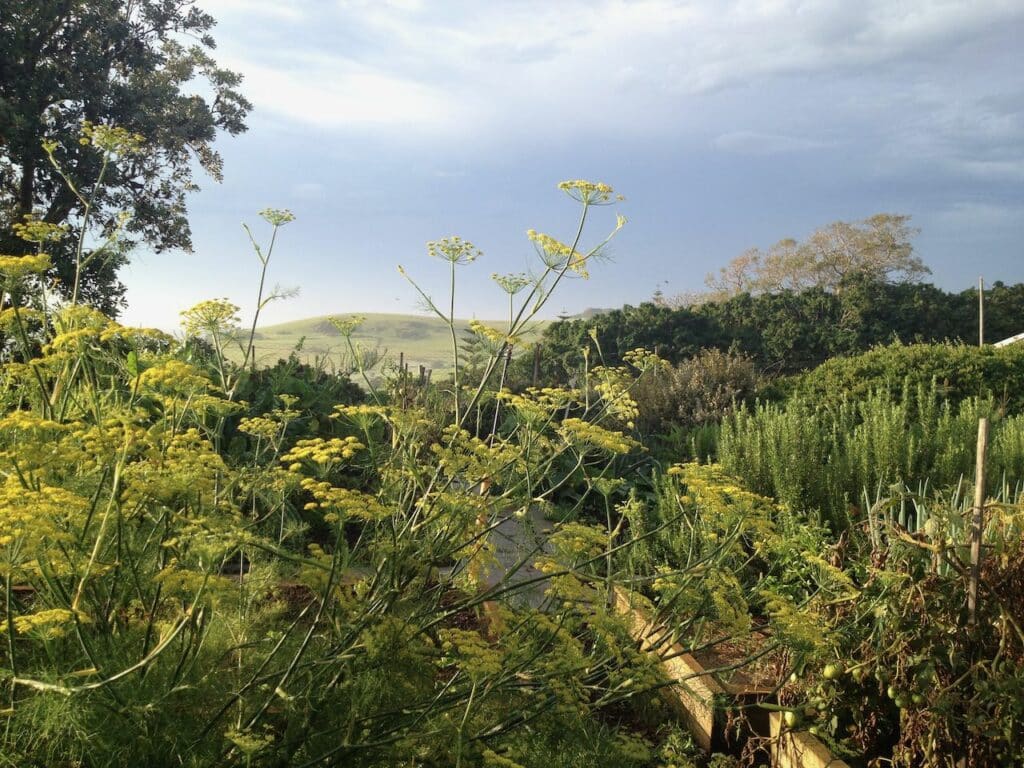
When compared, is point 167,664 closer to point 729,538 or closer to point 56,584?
point 56,584

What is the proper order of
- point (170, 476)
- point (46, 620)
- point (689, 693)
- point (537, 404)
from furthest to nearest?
point (689, 693) → point (537, 404) → point (170, 476) → point (46, 620)

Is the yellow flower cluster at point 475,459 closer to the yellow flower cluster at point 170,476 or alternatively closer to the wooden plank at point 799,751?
the yellow flower cluster at point 170,476

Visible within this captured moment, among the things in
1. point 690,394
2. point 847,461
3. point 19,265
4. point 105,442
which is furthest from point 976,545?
point 690,394

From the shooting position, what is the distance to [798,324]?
1984 centimetres

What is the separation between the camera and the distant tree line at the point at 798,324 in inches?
701

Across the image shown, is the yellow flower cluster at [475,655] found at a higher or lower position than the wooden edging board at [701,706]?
higher

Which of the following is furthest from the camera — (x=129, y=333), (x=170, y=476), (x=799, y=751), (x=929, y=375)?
(x=929, y=375)

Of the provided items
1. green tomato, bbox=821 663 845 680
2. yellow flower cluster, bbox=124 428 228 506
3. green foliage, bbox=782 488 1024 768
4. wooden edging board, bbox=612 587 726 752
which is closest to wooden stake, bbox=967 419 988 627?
green foliage, bbox=782 488 1024 768

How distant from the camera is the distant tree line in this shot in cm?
1780

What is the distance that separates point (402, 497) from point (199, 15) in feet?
53.9

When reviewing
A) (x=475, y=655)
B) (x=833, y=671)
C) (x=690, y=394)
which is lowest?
(x=833, y=671)

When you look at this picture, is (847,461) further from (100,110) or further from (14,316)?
(100,110)

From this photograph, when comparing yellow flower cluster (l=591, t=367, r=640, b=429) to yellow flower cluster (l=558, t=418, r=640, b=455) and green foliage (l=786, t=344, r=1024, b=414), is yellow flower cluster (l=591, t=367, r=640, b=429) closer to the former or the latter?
yellow flower cluster (l=558, t=418, r=640, b=455)

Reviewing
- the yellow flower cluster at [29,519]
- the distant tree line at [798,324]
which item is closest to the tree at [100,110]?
the distant tree line at [798,324]
